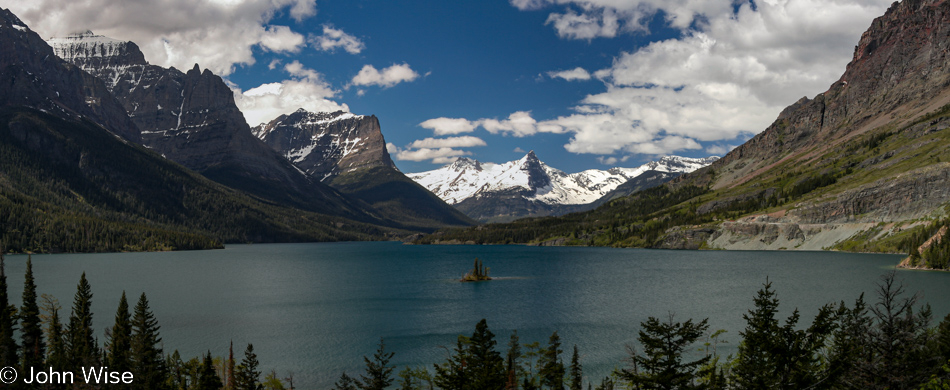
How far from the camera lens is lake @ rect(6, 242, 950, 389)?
7638 cm

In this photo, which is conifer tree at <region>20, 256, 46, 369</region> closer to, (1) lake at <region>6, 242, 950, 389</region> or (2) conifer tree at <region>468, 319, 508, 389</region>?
(1) lake at <region>6, 242, 950, 389</region>

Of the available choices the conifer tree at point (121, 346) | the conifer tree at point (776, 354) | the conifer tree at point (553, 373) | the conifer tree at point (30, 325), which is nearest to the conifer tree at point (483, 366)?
the conifer tree at point (553, 373)

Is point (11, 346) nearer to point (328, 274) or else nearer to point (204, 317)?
point (204, 317)

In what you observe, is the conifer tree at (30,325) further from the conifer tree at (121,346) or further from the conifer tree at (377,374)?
the conifer tree at (377,374)

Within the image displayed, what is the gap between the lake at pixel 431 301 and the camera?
76375 millimetres

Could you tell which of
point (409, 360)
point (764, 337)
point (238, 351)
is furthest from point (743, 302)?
point (238, 351)

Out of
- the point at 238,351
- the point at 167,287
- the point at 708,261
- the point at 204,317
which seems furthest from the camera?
the point at 708,261

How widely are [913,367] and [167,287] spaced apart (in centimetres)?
14683

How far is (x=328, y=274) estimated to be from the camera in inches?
7032

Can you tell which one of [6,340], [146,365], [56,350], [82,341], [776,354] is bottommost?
[146,365]

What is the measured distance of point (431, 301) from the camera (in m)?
118

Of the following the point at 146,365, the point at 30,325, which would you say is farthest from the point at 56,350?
the point at 146,365

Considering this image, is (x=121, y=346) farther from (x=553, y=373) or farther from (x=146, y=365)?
(x=553, y=373)

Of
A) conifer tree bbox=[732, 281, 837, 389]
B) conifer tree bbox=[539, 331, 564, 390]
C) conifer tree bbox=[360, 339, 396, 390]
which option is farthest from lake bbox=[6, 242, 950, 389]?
conifer tree bbox=[732, 281, 837, 389]
